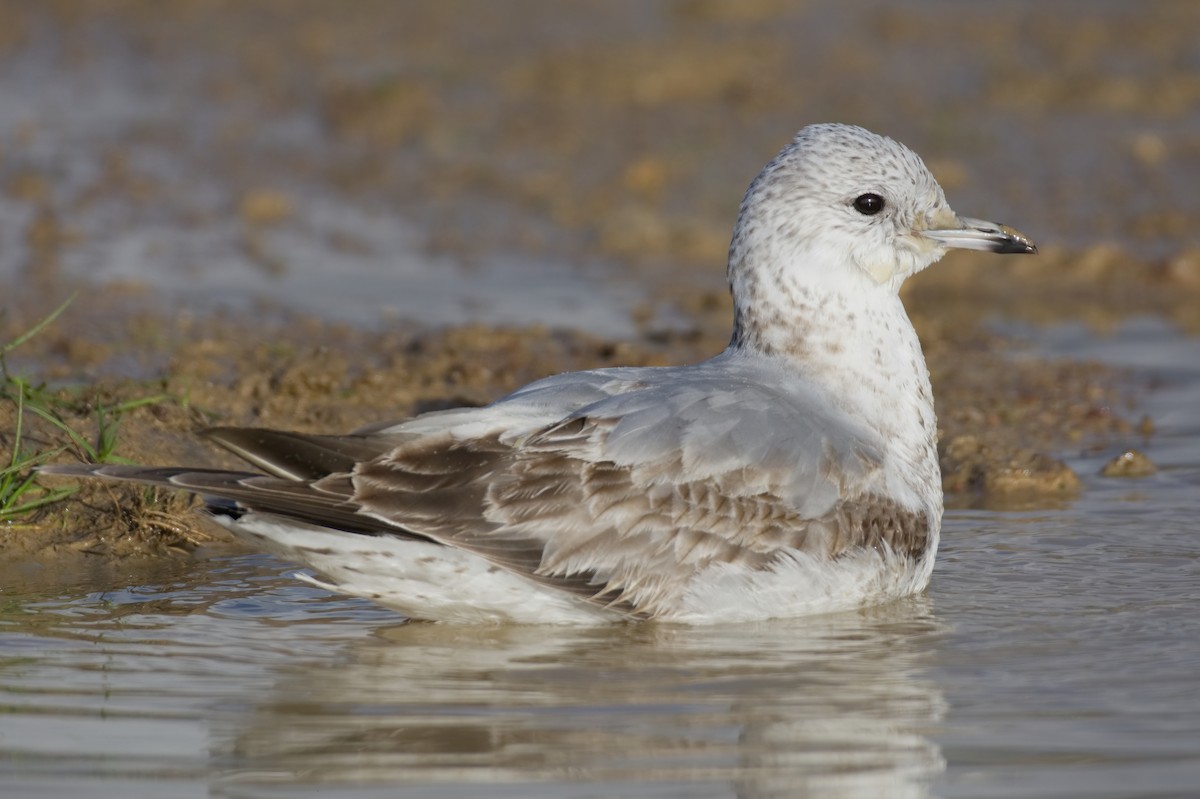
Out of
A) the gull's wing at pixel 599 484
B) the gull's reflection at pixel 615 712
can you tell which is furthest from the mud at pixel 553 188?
the gull's reflection at pixel 615 712

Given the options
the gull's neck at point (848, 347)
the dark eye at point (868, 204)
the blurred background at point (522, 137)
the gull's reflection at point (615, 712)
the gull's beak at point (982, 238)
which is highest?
the blurred background at point (522, 137)

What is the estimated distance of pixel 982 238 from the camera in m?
6.50

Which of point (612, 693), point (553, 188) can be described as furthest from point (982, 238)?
point (553, 188)

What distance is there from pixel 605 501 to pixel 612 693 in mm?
647

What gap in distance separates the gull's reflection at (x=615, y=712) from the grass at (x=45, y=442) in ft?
5.03

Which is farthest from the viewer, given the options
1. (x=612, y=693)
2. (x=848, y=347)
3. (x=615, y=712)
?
(x=848, y=347)

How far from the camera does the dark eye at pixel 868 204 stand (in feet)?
20.6

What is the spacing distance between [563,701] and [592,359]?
406 cm

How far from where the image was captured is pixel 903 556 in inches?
230

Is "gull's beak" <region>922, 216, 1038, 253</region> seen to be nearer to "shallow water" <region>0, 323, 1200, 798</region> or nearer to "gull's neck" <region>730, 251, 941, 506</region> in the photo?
"gull's neck" <region>730, 251, 941, 506</region>

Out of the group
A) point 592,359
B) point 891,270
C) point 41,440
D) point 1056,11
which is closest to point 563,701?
point 891,270

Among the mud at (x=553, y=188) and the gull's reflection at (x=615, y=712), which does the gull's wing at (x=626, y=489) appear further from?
the mud at (x=553, y=188)

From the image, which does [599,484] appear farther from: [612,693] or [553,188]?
[553,188]

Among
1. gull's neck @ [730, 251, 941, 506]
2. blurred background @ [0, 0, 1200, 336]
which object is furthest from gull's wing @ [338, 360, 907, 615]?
blurred background @ [0, 0, 1200, 336]
